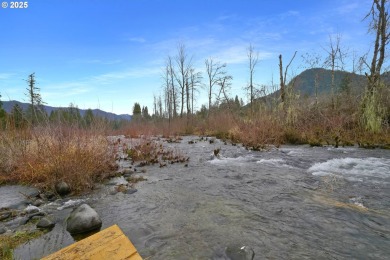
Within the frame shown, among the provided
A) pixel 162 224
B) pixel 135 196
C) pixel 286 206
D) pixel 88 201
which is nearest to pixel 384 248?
pixel 286 206

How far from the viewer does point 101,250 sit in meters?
2.74

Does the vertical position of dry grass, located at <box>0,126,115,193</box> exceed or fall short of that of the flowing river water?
it exceeds it

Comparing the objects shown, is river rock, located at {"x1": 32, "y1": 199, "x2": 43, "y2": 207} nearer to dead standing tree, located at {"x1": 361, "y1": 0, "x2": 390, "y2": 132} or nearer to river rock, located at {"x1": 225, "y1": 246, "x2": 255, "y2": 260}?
river rock, located at {"x1": 225, "y1": 246, "x2": 255, "y2": 260}

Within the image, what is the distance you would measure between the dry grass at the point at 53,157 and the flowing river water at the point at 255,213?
2.28 ft

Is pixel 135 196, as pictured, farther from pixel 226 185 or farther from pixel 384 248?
pixel 384 248

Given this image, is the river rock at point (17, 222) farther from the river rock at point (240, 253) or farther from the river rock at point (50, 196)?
the river rock at point (240, 253)

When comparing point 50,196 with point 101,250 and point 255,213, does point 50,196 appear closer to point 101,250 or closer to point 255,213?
point 101,250

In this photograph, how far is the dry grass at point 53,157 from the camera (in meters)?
5.74

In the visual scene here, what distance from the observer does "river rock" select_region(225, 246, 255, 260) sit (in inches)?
117

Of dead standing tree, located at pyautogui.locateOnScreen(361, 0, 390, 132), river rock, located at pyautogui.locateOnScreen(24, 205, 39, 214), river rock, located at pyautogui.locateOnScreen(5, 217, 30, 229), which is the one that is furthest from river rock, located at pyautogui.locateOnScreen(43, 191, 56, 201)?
dead standing tree, located at pyautogui.locateOnScreen(361, 0, 390, 132)

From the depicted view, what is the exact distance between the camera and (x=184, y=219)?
415cm

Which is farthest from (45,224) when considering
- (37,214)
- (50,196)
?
(50,196)

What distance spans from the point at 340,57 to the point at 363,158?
18.8 metres

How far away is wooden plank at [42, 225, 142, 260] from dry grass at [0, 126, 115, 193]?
314 cm
